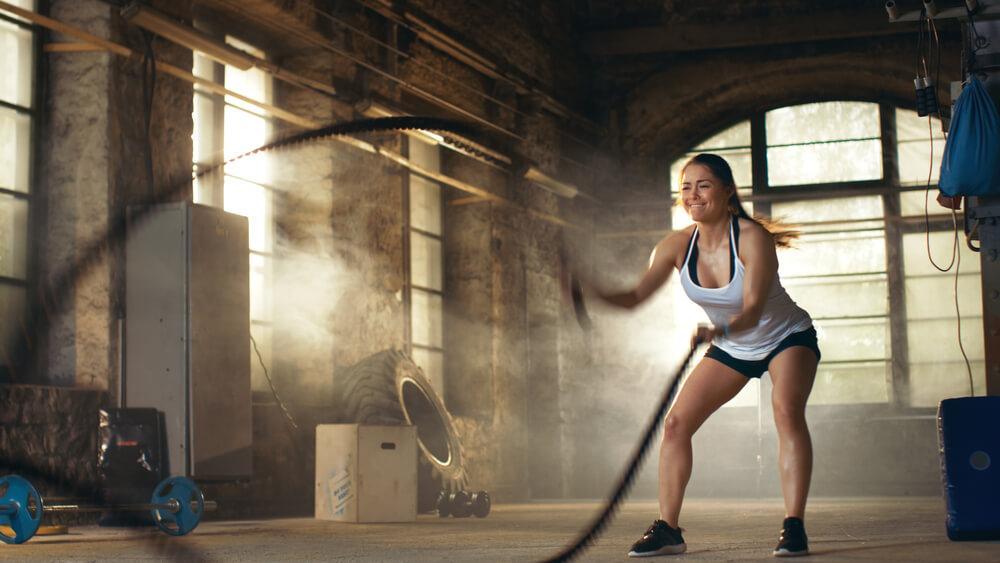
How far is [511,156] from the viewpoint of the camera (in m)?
12.1

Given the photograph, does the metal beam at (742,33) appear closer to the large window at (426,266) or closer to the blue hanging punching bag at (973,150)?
the large window at (426,266)

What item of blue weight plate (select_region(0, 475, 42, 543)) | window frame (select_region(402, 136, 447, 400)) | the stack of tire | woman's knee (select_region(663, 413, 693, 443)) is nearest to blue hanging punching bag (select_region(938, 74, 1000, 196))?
woman's knee (select_region(663, 413, 693, 443))

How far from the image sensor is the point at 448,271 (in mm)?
11820

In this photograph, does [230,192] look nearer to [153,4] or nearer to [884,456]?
[153,4]

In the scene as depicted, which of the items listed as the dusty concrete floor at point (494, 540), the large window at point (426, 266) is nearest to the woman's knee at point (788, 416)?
the dusty concrete floor at point (494, 540)

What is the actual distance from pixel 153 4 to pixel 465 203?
15.8ft

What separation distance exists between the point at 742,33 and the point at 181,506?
9604mm

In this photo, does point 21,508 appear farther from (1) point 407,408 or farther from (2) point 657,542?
(1) point 407,408

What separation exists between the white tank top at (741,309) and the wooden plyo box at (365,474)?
11.2ft

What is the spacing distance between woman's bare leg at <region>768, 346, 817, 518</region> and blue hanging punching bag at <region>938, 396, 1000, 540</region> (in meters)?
0.93

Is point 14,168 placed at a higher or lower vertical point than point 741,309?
higher

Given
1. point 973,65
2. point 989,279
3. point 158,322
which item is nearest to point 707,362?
point 989,279

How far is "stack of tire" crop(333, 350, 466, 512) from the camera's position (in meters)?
8.84

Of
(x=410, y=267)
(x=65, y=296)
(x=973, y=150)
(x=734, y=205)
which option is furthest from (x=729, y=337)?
(x=410, y=267)
